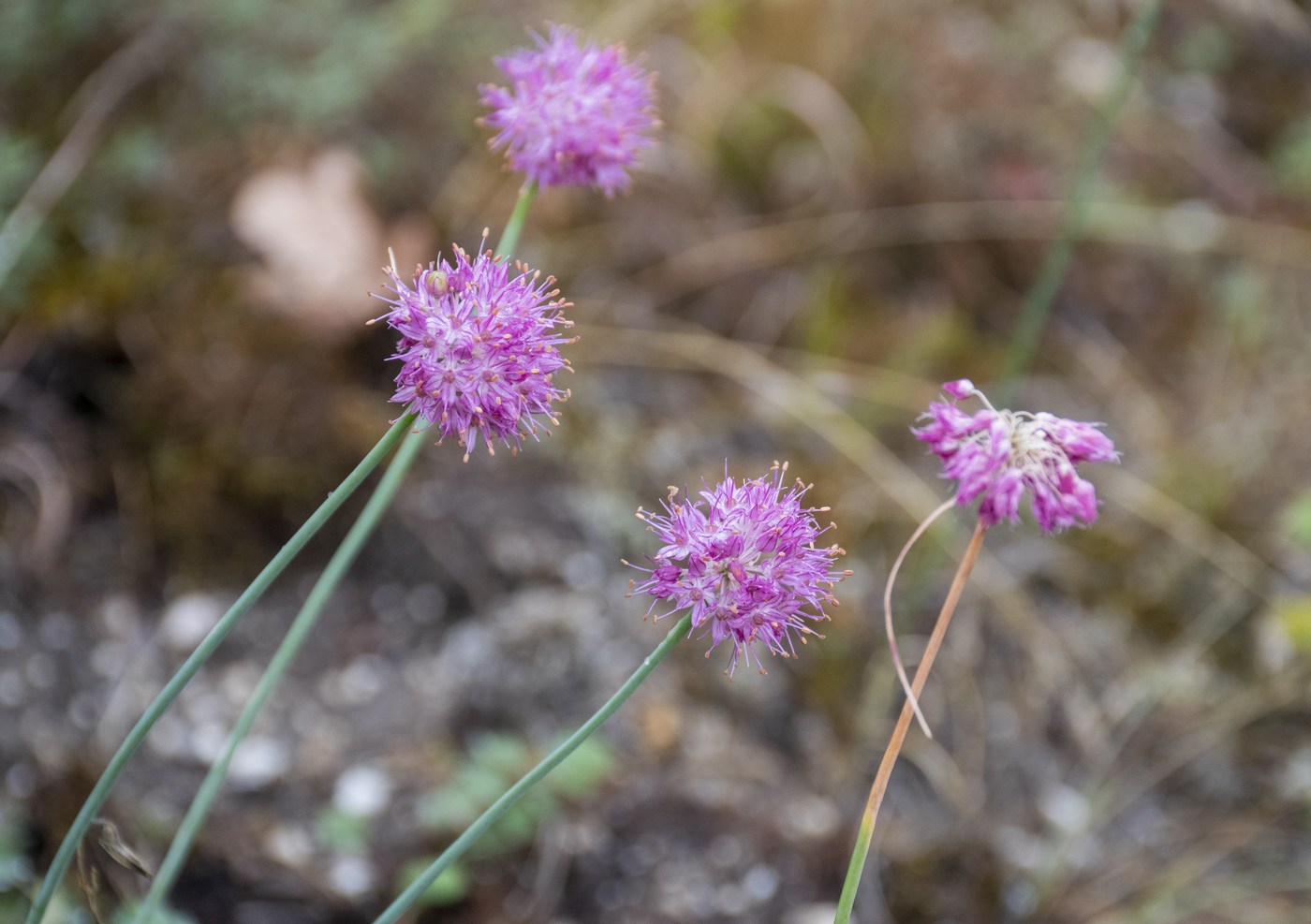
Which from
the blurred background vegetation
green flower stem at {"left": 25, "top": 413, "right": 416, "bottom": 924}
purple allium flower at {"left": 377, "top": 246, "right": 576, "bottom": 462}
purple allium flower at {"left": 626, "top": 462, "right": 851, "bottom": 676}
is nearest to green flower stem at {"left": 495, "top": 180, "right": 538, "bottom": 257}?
purple allium flower at {"left": 377, "top": 246, "right": 576, "bottom": 462}

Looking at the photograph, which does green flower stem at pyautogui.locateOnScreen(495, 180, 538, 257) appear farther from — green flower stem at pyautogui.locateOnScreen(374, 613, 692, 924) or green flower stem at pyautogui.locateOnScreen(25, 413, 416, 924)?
green flower stem at pyautogui.locateOnScreen(374, 613, 692, 924)

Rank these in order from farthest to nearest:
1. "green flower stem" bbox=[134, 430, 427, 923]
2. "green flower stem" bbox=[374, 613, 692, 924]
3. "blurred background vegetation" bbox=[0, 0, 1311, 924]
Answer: "blurred background vegetation" bbox=[0, 0, 1311, 924]
"green flower stem" bbox=[134, 430, 427, 923]
"green flower stem" bbox=[374, 613, 692, 924]

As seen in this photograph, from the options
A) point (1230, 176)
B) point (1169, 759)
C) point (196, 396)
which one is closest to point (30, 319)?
point (196, 396)

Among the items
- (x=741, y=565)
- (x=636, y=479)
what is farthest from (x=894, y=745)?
(x=636, y=479)

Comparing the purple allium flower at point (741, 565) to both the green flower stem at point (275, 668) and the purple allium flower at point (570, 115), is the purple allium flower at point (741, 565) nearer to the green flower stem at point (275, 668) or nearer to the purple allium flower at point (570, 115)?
the green flower stem at point (275, 668)

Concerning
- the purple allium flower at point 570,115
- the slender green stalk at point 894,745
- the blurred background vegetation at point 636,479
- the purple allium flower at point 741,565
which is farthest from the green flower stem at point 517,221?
the blurred background vegetation at point 636,479

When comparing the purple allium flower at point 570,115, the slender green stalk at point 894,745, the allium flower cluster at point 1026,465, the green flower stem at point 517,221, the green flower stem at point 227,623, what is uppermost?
the purple allium flower at point 570,115
